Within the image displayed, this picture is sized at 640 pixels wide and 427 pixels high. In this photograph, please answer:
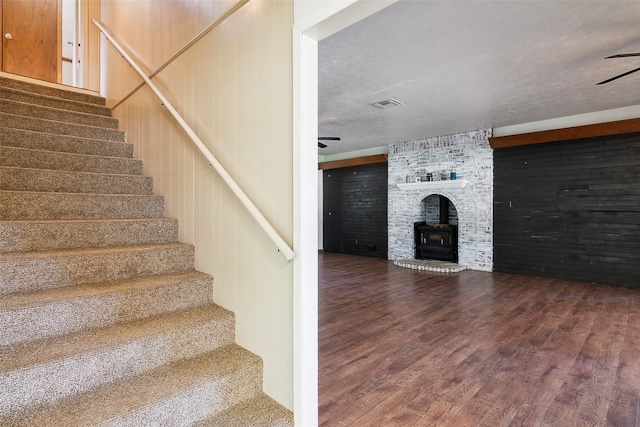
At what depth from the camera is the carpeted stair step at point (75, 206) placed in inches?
86.4

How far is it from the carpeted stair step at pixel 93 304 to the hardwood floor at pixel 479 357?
1118mm

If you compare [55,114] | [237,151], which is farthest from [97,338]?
[55,114]

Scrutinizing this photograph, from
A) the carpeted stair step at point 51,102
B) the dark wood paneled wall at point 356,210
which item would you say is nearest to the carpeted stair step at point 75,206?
the carpeted stair step at point 51,102

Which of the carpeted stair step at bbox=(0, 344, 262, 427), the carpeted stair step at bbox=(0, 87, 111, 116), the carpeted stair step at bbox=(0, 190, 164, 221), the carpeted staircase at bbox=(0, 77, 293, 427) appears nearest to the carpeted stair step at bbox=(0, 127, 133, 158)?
the carpeted staircase at bbox=(0, 77, 293, 427)

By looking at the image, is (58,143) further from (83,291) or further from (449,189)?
(449,189)

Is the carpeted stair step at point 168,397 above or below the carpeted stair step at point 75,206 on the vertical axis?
below

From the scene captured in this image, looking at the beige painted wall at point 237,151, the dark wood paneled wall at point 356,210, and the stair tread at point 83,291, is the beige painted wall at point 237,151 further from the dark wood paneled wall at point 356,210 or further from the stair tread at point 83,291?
the dark wood paneled wall at point 356,210

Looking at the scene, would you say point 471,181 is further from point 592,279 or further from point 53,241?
point 53,241

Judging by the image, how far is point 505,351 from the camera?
2.94 meters

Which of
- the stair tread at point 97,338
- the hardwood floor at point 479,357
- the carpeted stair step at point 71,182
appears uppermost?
the carpeted stair step at point 71,182

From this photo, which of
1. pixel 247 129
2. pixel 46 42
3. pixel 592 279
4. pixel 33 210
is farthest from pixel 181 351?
pixel 592 279

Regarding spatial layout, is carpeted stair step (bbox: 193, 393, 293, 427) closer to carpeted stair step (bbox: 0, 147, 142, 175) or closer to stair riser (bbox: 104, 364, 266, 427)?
stair riser (bbox: 104, 364, 266, 427)

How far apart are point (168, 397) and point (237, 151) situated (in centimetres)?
133

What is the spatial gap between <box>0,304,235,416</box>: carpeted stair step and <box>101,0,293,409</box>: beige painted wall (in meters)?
0.23
